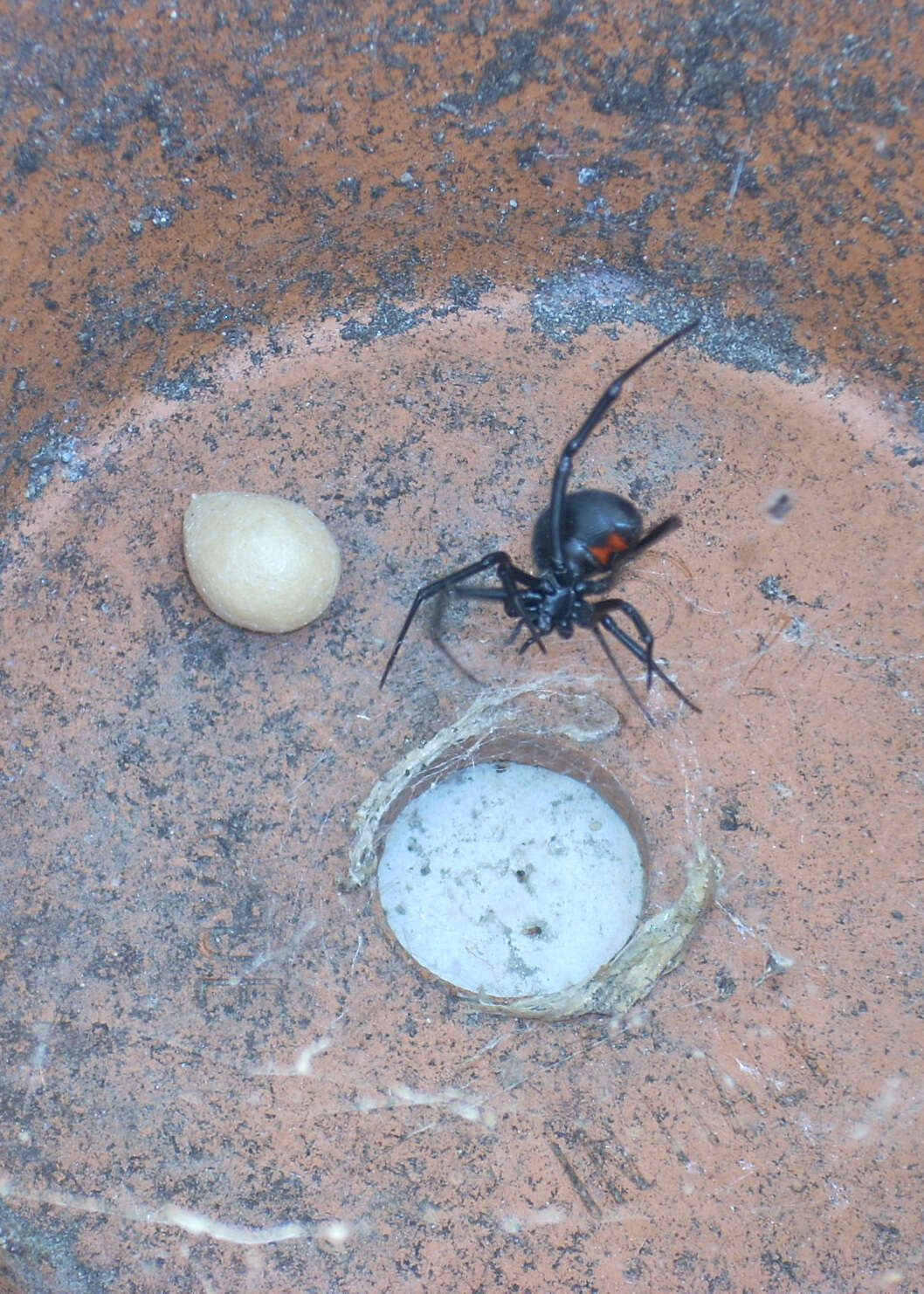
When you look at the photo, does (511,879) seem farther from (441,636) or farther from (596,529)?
(596,529)

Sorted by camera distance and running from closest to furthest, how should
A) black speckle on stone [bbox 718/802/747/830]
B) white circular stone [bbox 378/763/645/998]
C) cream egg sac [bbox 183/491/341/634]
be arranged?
cream egg sac [bbox 183/491/341/634] < black speckle on stone [bbox 718/802/747/830] < white circular stone [bbox 378/763/645/998]

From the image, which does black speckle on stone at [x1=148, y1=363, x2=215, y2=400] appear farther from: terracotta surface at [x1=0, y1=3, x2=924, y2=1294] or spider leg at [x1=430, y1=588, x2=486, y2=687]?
spider leg at [x1=430, y1=588, x2=486, y2=687]

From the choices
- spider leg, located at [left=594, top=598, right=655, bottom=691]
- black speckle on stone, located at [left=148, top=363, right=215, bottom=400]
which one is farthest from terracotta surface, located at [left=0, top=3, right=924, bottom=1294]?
spider leg, located at [left=594, top=598, right=655, bottom=691]

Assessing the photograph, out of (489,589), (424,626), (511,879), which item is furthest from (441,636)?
(511,879)

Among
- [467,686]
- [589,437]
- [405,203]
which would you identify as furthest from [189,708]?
[405,203]

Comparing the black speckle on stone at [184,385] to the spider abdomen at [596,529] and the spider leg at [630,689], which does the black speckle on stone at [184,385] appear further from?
the spider leg at [630,689]

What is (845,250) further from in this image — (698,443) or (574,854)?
(574,854)
